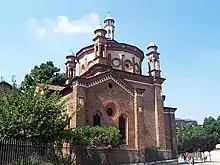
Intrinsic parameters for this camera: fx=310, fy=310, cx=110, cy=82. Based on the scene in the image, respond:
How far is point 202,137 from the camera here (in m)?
62.3

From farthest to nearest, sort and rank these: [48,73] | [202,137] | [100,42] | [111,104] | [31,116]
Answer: [202,137], [48,73], [100,42], [111,104], [31,116]

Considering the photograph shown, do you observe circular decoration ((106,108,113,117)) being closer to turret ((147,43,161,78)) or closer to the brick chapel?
the brick chapel

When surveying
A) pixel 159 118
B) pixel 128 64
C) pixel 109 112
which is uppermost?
pixel 128 64

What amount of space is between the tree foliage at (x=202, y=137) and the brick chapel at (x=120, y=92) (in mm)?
24030

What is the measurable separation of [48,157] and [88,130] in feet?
22.4

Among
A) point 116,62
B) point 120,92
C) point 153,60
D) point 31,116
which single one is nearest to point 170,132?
point 153,60

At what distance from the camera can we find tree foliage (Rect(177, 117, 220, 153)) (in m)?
58.0

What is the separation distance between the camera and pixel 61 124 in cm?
1833

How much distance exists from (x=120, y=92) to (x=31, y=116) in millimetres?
13017

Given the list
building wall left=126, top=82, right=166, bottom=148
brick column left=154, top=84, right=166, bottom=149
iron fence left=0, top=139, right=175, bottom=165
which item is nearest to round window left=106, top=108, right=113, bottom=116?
building wall left=126, top=82, right=166, bottom=148

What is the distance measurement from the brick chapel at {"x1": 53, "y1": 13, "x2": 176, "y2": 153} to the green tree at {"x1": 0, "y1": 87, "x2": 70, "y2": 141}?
332cm

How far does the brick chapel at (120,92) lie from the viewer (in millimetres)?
27141

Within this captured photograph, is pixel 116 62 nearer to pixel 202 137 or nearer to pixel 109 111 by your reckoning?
pixel 109 111

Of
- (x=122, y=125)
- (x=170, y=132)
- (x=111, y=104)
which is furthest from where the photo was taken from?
(x=170, y=132)
